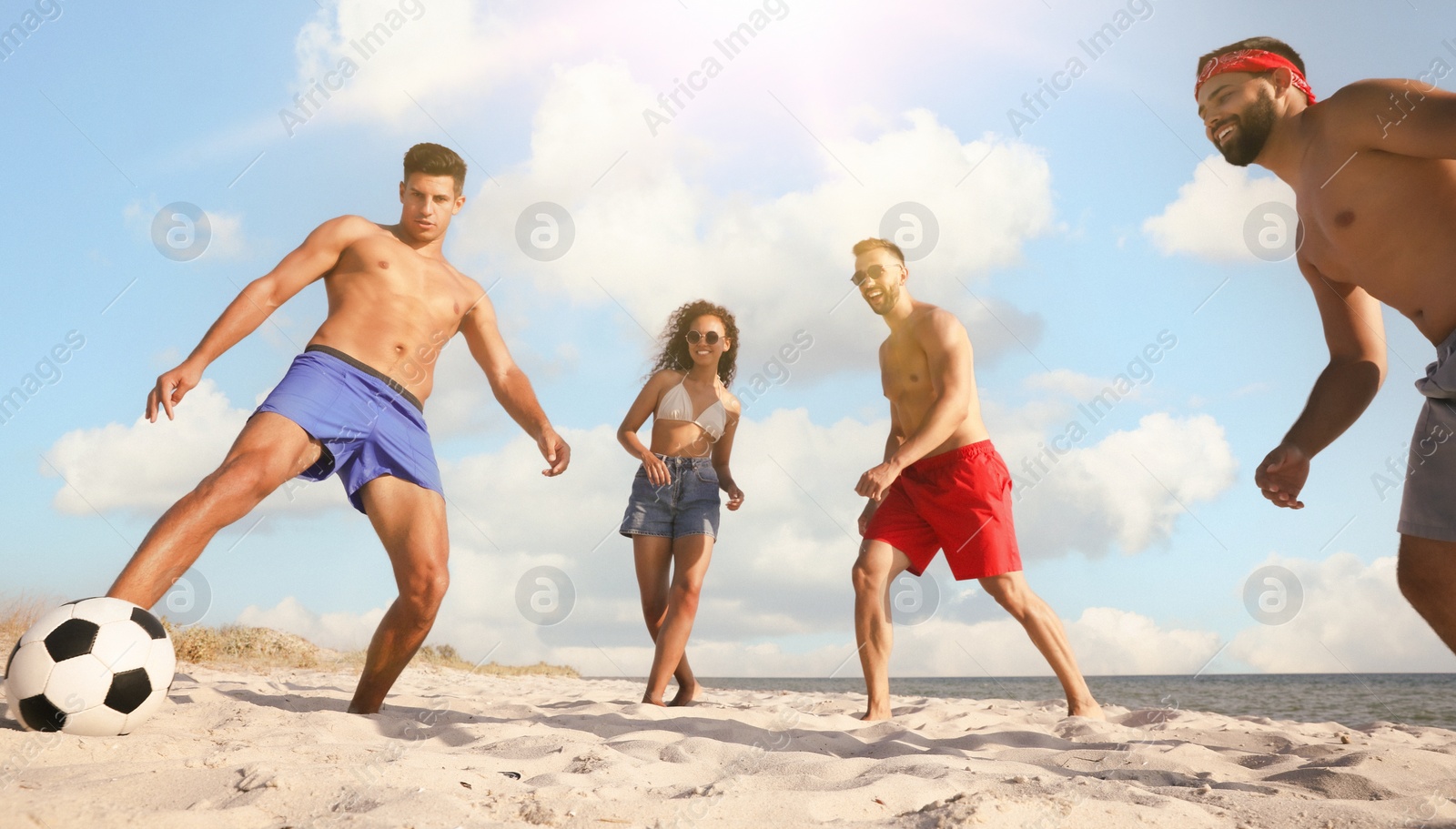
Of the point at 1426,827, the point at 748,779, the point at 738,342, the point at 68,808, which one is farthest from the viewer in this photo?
the point at 738,342

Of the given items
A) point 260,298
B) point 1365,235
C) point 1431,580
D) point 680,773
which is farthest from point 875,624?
point 260,298

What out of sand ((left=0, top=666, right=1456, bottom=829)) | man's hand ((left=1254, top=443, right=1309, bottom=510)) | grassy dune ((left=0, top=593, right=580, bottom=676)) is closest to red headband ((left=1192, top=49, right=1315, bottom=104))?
man's hand ((left=1254, top=443, right=1309, bottom=510))

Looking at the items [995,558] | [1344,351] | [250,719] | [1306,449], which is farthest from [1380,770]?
[250,719]

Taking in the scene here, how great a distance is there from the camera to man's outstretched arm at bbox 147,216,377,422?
3.20m

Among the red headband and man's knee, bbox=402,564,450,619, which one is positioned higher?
the red headband

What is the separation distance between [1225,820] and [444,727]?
2.71m

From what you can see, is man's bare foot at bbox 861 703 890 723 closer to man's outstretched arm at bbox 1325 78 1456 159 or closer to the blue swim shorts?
the blue swim shorts

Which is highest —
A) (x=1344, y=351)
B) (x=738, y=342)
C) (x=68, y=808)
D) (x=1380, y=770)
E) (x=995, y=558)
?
(x=738, y=342)

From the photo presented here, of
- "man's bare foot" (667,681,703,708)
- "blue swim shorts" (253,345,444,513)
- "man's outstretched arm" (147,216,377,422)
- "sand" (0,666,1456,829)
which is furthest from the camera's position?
"man's bare foot" (667,681,703,708)

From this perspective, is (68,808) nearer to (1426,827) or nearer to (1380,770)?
(1426,827)

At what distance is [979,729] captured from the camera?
14.0ft

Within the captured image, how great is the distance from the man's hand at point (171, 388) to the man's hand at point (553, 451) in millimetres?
1461

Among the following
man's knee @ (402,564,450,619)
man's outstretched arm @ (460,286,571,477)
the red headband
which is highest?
the red headband

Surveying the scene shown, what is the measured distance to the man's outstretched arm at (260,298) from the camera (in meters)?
3.20
